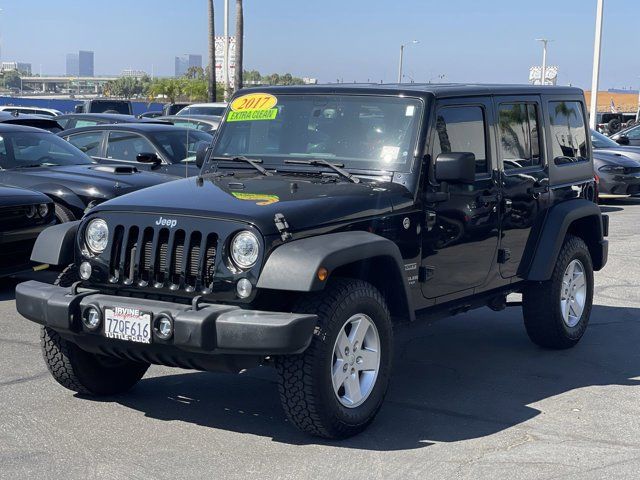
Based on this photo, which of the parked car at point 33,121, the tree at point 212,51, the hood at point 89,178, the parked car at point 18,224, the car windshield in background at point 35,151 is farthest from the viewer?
the tree at point 212,51

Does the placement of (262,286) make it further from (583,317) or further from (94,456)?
(583,317)

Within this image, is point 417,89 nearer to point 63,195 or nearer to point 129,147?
point 63,195

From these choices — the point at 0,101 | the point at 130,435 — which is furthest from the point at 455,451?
the point at 0,101

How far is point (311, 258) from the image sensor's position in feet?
16.3

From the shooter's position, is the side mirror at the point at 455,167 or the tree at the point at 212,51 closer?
the side mirror at the point at 455,167

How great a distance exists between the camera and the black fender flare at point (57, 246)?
5711 mm

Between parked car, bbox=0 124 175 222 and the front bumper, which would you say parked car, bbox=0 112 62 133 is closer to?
parked car, bbox=0 124 175 222

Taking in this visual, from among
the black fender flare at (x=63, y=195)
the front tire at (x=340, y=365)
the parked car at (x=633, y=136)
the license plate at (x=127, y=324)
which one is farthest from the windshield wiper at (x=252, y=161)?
the parked car at (x=633, y=136)

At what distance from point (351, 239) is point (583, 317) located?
3215 millimetres

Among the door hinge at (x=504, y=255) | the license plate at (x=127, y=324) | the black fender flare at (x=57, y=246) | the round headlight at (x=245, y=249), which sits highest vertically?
the round headlight at (x=245, y=249)

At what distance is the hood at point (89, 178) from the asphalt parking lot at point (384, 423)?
116 inches

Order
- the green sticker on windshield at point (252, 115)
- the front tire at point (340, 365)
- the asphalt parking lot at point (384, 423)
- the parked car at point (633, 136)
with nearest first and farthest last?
the asphalt parking lot at point (384, 423), the front tire at point (340, 365), the green sticker on windshield at point (252, 115), the parked car at point (633, 136)

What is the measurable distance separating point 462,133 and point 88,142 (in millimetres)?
7952

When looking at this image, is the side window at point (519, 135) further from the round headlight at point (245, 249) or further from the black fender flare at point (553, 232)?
the round headlight at point (245, 249)
